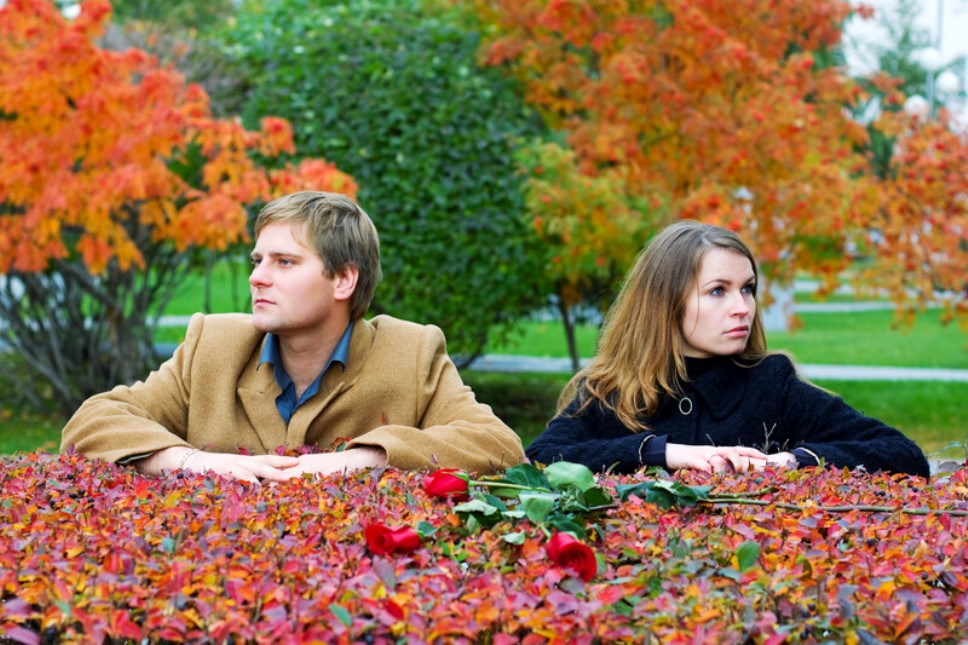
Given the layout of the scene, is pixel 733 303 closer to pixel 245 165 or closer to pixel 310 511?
pixel 310 511

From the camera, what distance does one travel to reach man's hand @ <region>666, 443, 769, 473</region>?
289cm

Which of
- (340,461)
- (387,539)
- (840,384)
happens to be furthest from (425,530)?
(840,384)

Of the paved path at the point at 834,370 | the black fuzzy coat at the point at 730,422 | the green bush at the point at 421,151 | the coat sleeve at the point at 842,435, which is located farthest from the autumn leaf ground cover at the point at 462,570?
the paved path at the point at 834,370

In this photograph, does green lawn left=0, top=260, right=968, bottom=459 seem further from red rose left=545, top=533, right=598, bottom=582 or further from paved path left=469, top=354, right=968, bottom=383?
red rose left=545, top=533, right=598, bottom=582

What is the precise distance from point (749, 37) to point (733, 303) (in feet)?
19.9

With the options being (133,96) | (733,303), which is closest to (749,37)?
(133,96)

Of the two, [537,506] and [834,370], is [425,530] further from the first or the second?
[834,370]

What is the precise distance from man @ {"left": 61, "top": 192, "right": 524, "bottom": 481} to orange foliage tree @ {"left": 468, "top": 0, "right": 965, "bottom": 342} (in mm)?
4914

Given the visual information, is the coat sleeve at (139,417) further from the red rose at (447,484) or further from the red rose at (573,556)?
the red rose at (573,556)

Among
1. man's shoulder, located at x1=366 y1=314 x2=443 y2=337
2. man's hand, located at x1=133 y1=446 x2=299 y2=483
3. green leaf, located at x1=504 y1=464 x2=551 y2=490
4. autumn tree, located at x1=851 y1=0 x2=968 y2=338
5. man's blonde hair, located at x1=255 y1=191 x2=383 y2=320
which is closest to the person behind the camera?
green leaf, located at x1=504 y1=464 x2=551 y2=490

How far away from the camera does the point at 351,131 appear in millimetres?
8430

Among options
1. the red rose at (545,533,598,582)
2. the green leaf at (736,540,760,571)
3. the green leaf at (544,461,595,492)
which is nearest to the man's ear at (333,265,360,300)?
the green leaf at (544,461,595,492)

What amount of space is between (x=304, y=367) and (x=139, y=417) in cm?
46

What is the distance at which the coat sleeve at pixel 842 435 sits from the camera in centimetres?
310
